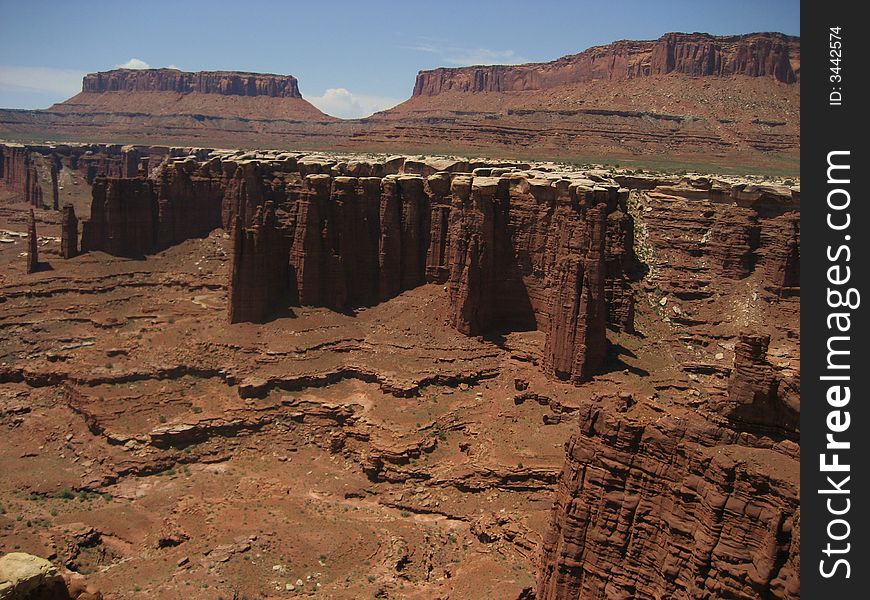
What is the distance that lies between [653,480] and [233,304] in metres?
35.8

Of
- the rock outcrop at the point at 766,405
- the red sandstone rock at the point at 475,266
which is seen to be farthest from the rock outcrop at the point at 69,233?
the rock outcrop at the point at 766,405

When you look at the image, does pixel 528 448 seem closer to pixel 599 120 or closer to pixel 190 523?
pixel 190 523

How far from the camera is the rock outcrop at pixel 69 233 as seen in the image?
2564 inches

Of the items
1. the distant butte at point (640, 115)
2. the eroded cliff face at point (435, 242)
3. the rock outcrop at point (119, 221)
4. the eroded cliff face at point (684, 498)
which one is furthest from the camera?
the distant butte at point (640, 115)

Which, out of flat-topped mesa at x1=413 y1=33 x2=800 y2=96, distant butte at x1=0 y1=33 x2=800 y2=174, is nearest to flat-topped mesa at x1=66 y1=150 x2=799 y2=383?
distant butte at x1=0 y1=33 x2=800 y2=174

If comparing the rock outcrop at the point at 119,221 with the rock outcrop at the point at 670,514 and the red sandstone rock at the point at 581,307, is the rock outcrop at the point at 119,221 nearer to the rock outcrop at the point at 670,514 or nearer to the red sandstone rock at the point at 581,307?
the red sandstone rock at the point at 581,307

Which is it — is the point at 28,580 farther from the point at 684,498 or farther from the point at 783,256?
the point at 783,256

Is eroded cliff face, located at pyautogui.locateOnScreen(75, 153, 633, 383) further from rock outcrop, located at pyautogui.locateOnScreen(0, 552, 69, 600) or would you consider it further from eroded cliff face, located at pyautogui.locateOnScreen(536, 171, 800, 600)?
rock outcrop, located at pyautogui.locateOnScreen(0, 552, 69, 600)

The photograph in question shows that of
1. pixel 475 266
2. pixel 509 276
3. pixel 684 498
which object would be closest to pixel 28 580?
pixel 684 498

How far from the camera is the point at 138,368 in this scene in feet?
159

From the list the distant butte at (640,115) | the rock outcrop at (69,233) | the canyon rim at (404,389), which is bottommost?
the canyon rim at (404,389)

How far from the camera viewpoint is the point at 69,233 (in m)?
65.3

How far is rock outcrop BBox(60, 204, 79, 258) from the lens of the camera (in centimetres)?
6512

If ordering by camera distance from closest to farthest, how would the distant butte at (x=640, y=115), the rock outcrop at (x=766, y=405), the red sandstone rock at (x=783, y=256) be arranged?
the rock outcrop at (x=766, y=405) < the red sandstone rock at (x=783, y=256) < the distant butte at (x=640, y=115)
